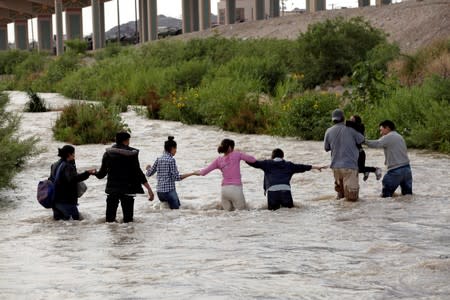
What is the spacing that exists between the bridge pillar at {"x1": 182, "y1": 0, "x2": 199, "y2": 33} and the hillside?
11.3 metres

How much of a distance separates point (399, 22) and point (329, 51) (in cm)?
1338

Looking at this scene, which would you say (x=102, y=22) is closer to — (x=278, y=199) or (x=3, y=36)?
(x=3, y=36)

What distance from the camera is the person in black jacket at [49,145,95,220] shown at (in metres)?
13.9

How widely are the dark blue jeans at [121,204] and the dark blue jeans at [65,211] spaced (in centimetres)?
57

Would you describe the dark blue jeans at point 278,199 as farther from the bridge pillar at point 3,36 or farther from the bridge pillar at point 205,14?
the bridge pillar at point 3,36

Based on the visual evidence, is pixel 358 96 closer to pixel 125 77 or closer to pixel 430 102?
pixel 430 102

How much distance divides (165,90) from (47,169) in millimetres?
16205

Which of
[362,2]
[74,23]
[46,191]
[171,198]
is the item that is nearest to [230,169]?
[171,198]

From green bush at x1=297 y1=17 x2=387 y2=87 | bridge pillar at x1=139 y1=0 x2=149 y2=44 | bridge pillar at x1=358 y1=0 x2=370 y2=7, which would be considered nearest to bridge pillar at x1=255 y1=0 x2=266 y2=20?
bridge pillar at x1=358 y1=0 x2=370 y2=7

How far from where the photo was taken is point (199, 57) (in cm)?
4853

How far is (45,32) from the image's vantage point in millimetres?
102125

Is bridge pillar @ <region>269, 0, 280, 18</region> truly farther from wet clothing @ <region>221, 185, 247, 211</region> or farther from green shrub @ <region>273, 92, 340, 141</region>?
wet clothing @ <region>221, 185, 247, 211</region>

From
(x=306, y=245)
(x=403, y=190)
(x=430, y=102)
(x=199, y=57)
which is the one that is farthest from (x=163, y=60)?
(x=306, y=245)

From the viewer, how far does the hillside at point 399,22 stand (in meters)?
47.9
